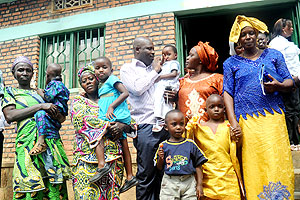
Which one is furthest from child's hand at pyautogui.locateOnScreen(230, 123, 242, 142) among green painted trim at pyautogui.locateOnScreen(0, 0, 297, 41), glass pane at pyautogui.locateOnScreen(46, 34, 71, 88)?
glass pane at pyautogui.locateOnScreen(46, 34, 71, 88)

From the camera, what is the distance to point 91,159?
2756 millimetres

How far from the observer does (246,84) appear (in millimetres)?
2795

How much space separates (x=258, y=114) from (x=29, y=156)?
2.28 meters

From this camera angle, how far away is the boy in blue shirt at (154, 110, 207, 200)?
2.62m

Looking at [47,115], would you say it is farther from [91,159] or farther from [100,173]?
[100,173]

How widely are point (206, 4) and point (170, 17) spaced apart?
0.74 metres

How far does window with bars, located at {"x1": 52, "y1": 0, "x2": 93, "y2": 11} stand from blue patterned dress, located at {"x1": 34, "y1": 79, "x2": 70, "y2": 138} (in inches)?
148

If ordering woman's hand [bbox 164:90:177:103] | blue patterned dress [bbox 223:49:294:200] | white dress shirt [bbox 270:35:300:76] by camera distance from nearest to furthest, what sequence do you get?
blue patterned dress [bbox 223:49:294:200] → woman's hand [bbox 164:90:177:103] → white dress shirt [bbox 270:35:300:76]

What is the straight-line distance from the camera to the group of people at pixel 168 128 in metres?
2.63

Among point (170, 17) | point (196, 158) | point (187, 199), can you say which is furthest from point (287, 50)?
point (187, 199)

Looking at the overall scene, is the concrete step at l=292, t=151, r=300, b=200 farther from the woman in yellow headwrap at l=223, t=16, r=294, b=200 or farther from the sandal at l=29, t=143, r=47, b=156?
the sandal at l=29, t=143, r=47, b=156

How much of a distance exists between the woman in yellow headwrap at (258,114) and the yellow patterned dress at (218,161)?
0.36 ft

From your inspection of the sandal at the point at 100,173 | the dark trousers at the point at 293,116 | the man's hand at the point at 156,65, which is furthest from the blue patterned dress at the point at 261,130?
the dark trousers at the point at 293,116

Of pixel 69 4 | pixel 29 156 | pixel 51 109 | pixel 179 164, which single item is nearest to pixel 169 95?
pixel 179 164
